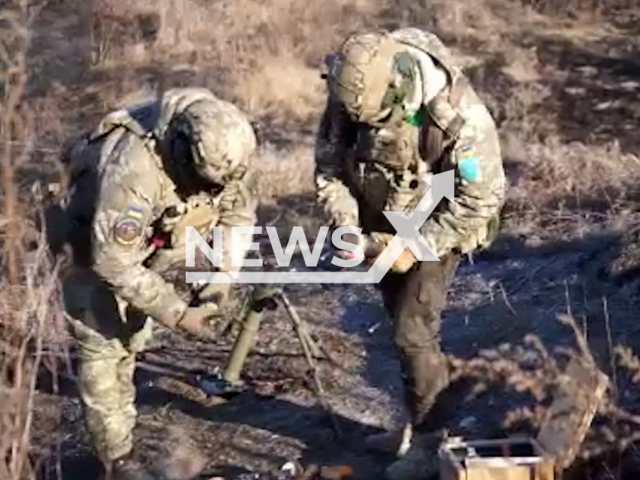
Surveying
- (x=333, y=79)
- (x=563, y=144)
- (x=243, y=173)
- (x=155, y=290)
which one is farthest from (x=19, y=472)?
(x=563, y=144)

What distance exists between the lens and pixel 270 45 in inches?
467

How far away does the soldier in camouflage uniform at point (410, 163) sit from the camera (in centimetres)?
469

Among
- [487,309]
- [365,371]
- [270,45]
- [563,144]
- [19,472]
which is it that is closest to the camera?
[19,472]

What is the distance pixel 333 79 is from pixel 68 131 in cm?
567

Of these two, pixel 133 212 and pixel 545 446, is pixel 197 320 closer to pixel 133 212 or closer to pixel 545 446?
pixel 133 212

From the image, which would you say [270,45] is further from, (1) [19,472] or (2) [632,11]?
(1) [19,472]

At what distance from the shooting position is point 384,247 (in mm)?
5016

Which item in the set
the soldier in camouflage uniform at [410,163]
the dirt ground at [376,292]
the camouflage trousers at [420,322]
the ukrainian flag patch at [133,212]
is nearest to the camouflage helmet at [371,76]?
the soldier in camouflage uniform at [410,163]

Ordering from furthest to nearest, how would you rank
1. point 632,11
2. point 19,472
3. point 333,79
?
point 632,11 → point 333,79 → point 19,472

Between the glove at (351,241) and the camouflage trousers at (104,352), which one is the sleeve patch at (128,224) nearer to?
the camouflage trousers at (104,352)

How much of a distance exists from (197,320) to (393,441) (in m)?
1.08

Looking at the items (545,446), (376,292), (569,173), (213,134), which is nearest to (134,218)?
(213,134)

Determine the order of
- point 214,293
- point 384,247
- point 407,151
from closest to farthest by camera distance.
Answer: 1. point 407,151
2. point 384,247
3. point 214,293

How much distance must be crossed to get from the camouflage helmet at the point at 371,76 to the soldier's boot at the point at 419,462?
4.29 ft
